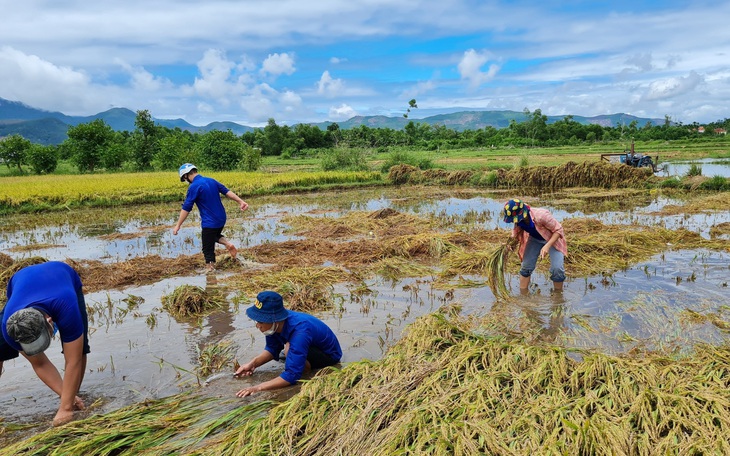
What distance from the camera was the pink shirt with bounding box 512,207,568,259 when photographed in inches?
219

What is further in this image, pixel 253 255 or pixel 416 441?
pixel 253 255

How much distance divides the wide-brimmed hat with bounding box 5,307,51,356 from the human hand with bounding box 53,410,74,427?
60cm

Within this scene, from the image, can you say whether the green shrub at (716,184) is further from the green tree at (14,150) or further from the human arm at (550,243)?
the green tree at (14,150)

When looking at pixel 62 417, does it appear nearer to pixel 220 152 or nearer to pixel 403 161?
pixel 403 161

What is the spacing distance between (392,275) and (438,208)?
7.51 m

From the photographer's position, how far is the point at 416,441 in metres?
2.65

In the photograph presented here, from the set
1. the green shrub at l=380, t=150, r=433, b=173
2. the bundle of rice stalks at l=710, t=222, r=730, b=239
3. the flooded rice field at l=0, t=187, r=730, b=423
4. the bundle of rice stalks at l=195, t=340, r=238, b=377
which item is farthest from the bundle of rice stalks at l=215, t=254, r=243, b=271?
the green shrub at l=380, t=150, r=433, b=173

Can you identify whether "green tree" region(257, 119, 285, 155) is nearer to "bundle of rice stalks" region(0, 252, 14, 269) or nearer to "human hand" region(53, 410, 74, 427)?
"bundle of rice stalks" region(0, 252, 14, 269)

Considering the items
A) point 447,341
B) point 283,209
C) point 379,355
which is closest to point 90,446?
point 379,355

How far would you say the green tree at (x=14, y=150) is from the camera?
33875 millimetres

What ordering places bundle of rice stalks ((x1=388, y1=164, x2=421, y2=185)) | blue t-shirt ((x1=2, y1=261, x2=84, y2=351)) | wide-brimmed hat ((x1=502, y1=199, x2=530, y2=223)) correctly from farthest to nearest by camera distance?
1. bundle of rice stalks ((x1=388, y1=164, x2=421, y2=185))
2. wide-brimmed hat ((x1=502, y1=199, x2=530, y2=223))
3. blue t-shirt ((x1=2, y1=261, x2=84, y2=351))

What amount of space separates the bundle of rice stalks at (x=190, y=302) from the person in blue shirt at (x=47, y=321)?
2.23 m

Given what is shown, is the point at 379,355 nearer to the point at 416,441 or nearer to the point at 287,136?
the point at 416,441

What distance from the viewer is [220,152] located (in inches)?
1148
